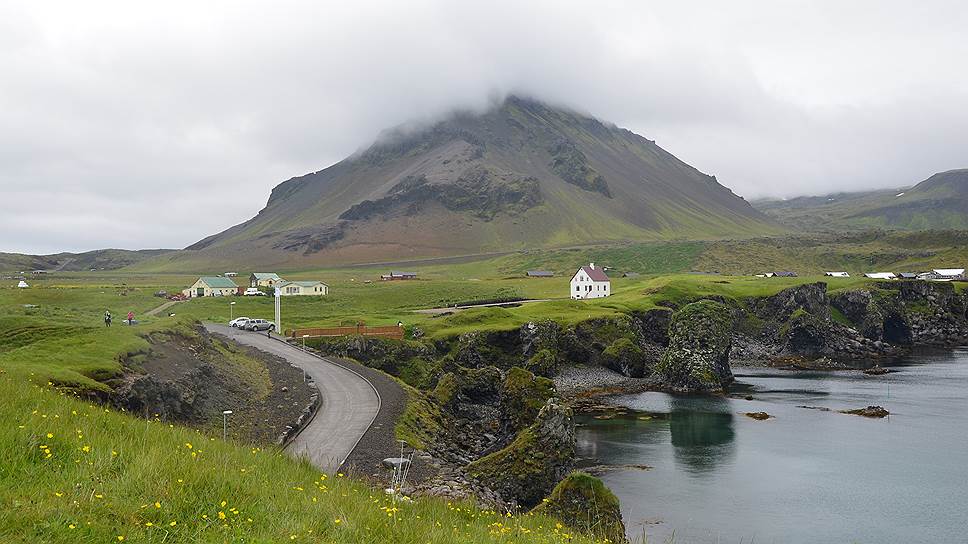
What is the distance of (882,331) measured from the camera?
112 metres

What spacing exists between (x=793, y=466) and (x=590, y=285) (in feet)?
255

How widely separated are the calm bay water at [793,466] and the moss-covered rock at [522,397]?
632 cm

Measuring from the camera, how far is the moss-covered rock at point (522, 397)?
143 feet

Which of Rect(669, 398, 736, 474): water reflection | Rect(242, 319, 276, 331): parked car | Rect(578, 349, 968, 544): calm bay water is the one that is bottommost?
Rect(669, 398, 736, 474): water reflection

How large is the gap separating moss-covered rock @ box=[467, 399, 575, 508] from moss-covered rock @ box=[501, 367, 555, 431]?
6.75m

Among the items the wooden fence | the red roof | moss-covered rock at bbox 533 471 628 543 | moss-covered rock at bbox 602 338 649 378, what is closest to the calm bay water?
moss-covered rock at bbox 533 471 628 543

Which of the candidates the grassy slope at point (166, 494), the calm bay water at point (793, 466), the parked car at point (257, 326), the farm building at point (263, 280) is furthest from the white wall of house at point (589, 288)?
the grassy slope at point (166, 494)

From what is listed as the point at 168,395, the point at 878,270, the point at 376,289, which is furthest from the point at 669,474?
the point at 878,270

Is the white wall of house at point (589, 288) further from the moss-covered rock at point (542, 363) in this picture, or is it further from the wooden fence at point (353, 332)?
the wooden fence at point (353, 332)

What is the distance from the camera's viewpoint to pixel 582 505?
83.9ft

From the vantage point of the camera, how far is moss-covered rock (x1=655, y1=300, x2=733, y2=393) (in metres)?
74.6

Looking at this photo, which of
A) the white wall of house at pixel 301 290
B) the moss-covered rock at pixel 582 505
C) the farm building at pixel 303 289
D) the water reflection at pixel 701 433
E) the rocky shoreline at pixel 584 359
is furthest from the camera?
the farm building at pixel 303 289

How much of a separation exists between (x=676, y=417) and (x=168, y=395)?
44684mm

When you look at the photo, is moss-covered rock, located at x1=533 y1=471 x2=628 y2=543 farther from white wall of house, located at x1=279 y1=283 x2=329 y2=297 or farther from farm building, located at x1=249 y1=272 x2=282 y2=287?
farm building, located at x1=249 y1=272 x2=282 y2=287
